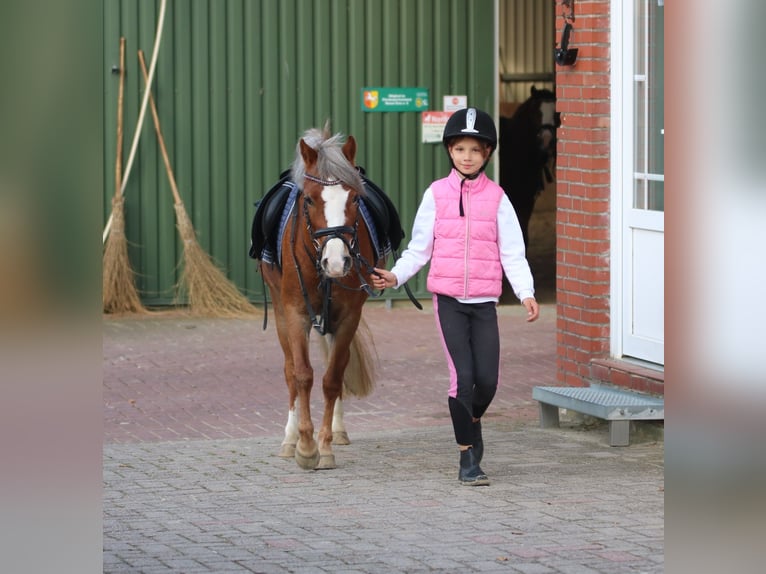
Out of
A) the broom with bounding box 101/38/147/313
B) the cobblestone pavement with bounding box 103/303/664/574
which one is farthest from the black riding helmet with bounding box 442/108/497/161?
the broom with bounding box 101/38/147/313

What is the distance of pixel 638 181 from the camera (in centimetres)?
925

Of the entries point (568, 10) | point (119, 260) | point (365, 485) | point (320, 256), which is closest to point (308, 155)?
point (320, 256)

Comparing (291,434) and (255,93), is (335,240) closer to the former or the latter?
(291,434)

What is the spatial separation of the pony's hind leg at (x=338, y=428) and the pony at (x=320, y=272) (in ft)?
0.41

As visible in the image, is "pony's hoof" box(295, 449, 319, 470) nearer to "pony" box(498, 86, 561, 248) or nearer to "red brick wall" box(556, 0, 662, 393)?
"red brick wall" box(556, 0, 662, 393)

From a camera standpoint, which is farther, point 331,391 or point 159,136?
point 159,136

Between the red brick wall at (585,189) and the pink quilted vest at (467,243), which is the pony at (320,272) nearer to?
the pink quilted vest at (467,243)

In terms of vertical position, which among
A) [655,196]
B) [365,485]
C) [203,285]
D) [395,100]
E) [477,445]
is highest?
[395,100]

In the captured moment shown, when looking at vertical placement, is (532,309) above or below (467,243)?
below

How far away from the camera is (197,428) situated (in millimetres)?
9531

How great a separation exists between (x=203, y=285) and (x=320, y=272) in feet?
22.4
